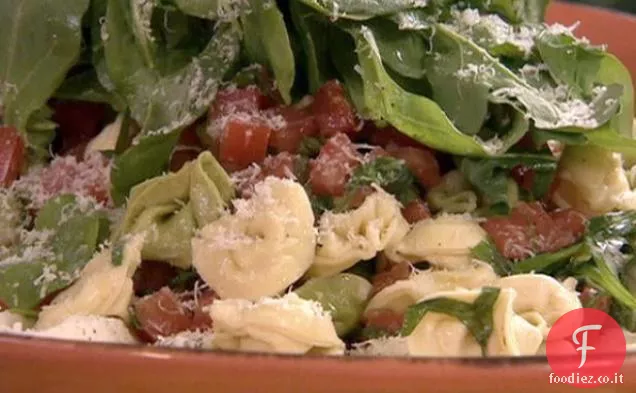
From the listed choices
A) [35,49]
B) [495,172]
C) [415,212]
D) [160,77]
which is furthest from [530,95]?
[35,49]

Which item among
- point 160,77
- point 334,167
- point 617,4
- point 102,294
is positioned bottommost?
point 617,4

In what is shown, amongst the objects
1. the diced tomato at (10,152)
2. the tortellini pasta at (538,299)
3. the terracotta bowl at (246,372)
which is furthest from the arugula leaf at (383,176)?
the diced tomato at (10,152)

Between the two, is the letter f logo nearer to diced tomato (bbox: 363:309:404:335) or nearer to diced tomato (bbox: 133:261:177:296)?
diced tomato (bbox: 363:309:404:335)

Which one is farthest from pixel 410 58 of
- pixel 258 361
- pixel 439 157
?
pixel 258 361

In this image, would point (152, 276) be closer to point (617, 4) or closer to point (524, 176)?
point (524, 176)

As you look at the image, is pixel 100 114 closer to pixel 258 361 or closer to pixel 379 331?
pixel 379 331
